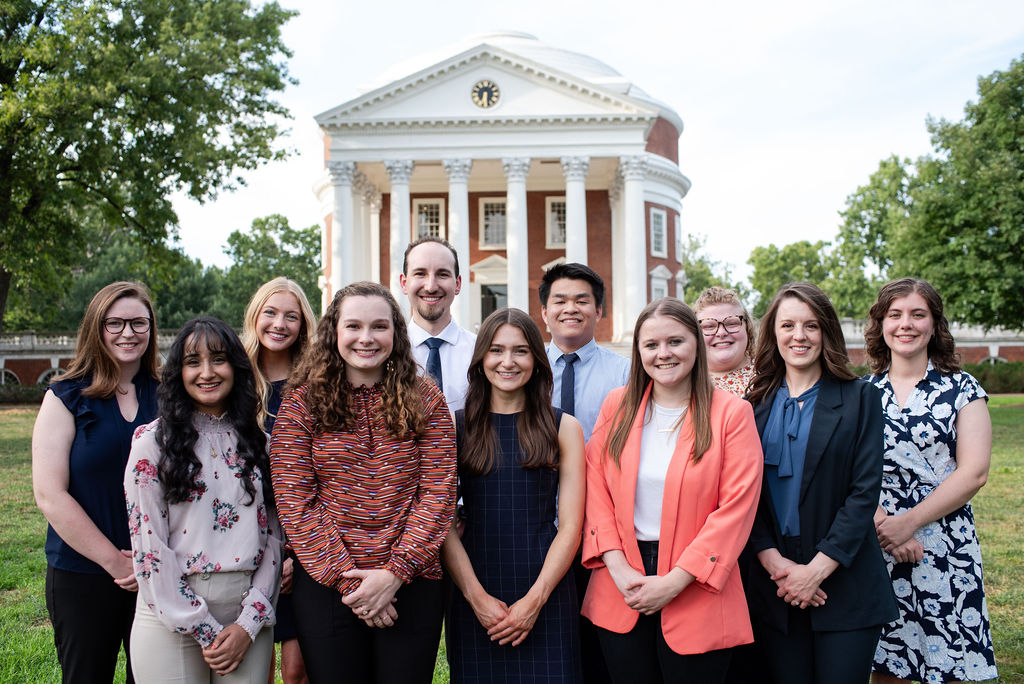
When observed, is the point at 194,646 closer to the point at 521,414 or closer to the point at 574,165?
the point at 521,414

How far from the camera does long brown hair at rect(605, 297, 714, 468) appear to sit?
3811 millimetres

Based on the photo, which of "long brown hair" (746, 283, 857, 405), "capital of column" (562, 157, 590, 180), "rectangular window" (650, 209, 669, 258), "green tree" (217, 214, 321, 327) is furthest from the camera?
"green tree" (217, 214, 321, 327)

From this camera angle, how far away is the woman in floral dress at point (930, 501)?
439cm

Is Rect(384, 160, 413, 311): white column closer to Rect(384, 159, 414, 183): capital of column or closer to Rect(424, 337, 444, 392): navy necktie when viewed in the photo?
Rect(384, 159, 414, 183): capital of column

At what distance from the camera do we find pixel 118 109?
77.7ft

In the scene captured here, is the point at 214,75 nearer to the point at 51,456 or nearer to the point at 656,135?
the point at 51,456

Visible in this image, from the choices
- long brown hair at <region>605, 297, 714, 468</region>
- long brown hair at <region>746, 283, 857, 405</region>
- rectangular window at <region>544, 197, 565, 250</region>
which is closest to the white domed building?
rectangular window at <region>544, 197, 565, 250</region>

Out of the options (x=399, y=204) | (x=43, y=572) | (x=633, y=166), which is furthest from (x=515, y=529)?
(x=633, y=166)

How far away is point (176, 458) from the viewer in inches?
144

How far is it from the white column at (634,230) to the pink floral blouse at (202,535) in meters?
33.4

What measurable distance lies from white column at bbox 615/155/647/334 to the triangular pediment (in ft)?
7.25

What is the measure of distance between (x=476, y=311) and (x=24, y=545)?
106ft

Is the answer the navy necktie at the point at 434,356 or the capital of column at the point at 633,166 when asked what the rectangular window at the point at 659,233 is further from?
the navy necktie at the point at 434,356

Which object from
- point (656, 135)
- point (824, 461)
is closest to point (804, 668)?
point (824, 461)
